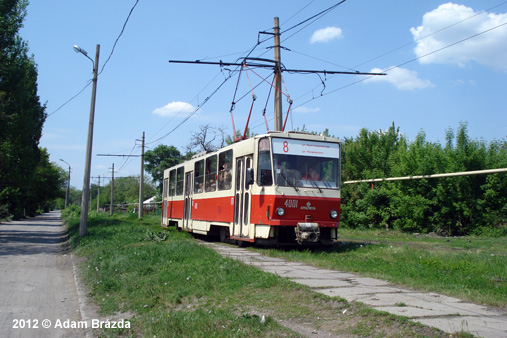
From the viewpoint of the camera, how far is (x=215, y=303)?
277 inches

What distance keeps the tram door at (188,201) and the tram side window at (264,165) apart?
742 centimetres

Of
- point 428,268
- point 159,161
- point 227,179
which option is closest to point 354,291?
point 428,268

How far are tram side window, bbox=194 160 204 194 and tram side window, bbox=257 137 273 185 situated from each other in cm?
567

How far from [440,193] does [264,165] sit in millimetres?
12111

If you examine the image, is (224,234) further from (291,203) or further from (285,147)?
(285,147)

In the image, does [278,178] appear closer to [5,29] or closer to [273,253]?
[273,253]

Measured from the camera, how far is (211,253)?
36.3 ft

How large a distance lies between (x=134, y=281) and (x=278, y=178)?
4676 mm

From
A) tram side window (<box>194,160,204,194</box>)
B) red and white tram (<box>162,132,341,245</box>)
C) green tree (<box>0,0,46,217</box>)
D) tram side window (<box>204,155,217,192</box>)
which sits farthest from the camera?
green tree (<box>0,0,46,217</box>)

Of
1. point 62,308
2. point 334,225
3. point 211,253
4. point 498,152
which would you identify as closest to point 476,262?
point 334,225

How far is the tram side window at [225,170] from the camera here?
1486 centimetres

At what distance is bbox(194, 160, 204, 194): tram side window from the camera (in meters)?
18.1

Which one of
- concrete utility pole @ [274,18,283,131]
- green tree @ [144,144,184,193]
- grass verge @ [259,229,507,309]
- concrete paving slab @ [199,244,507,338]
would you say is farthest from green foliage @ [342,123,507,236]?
green tree @ [144,144,184,193]

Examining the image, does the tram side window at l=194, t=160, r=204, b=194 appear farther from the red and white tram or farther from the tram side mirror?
the tram side mirror
